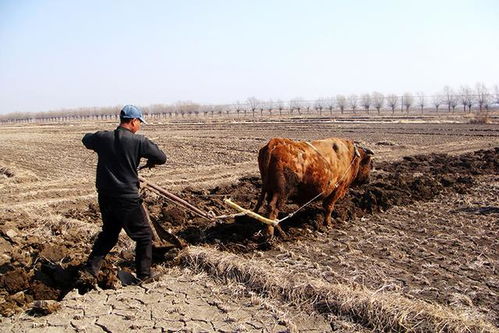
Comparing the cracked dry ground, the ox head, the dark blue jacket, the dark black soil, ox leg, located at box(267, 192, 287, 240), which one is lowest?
the cracked dry ground

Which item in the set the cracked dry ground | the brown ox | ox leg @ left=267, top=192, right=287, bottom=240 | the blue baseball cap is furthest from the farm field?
the blue baseball cap

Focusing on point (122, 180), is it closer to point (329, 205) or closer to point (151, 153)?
point (151, 153)

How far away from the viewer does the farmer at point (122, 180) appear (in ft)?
17.5

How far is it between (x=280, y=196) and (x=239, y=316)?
3.00 meters

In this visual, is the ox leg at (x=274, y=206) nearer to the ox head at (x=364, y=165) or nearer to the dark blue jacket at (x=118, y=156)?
the dark blue jacket at (x=118, y=156)

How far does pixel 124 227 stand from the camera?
543 cm

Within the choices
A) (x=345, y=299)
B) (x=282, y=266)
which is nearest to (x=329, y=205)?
(x=282, y=266)

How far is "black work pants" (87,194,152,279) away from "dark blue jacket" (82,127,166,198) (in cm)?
13

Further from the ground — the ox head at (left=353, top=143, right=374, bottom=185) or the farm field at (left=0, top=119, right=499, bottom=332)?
the ox head at (left=353, top=143, right=374, bottom=185)

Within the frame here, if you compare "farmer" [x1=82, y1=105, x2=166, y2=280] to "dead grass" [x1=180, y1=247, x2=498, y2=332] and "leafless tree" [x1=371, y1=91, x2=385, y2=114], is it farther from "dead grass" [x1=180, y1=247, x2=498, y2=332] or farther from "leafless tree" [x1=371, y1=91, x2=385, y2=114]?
"leafless tree" [x1=371, y1=91, x2=385, y2=114]

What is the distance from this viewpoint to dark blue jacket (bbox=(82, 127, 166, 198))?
5332 millimetres

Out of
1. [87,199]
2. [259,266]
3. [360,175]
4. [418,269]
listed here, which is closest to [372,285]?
[418,269]

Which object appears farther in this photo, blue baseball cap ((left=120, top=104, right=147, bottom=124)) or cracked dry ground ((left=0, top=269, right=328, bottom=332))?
blue baseball cap ((left=120, top=104, right=147, bottom=124))

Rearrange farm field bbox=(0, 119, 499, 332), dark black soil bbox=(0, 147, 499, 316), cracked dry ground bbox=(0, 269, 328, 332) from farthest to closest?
dark black soil bbox=(0, 147, 499, 316) → farm field bbox=(0, 119, 499, 332) → cracked dry ground bbox=(0, 269, 328, 332)
